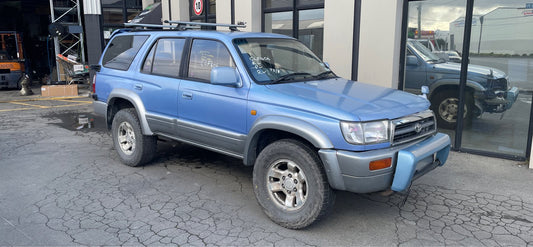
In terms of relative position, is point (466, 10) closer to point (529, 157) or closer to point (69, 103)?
point (529, 157)

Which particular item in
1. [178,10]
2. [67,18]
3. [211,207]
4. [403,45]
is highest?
[67,18]

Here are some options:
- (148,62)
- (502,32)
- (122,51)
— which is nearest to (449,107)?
(502,32)

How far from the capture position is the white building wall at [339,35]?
7.69 meters

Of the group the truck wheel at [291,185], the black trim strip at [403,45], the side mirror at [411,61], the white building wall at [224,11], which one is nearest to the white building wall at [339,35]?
the black trim strip at [403,45]

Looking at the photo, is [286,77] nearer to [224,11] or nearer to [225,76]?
[225,76]

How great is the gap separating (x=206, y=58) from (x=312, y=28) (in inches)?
183

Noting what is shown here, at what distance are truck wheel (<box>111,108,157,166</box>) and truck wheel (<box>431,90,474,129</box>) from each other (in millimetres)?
4710

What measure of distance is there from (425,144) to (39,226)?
3.85m

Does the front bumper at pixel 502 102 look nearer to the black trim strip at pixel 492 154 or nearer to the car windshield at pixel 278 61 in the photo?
the black trim strip at pixel 492 154

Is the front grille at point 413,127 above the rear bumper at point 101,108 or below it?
above

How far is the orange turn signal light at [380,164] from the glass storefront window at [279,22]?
6432 millimetres

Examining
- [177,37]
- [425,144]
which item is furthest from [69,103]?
[425,144]

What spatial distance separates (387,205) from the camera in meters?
4.55

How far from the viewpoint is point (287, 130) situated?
380 centimetres
